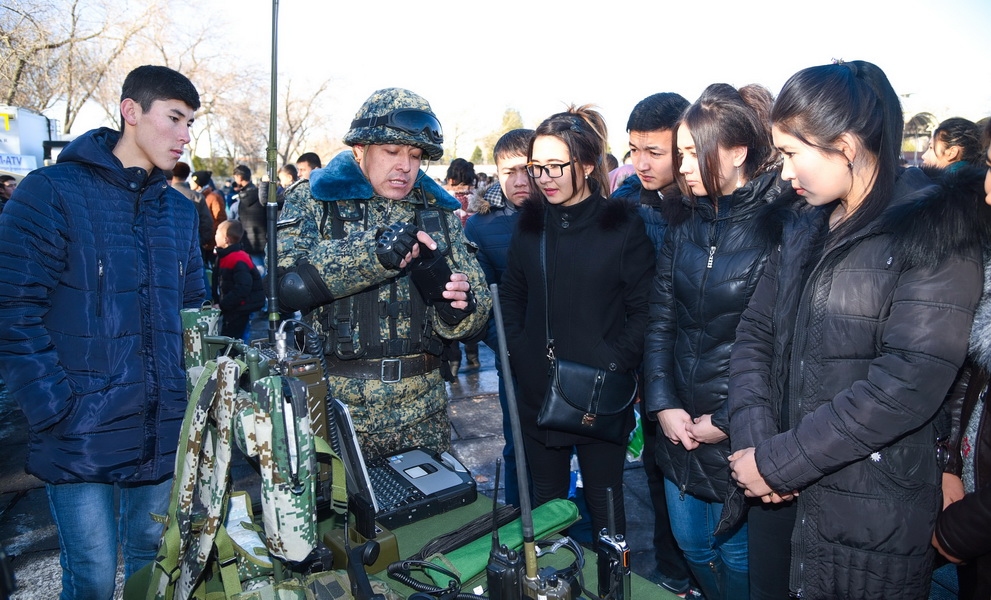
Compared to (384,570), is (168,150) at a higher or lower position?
higher

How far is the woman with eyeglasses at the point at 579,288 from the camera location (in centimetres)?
265

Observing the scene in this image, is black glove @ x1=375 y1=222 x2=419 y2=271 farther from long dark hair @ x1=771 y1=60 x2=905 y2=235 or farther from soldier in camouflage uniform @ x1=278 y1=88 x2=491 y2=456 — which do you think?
long dark hair @ x1=771 y1=60 x2=905 y2=235

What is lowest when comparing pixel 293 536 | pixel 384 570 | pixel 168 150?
pixel 384 570

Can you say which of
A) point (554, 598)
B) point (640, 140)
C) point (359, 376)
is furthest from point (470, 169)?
point (554, 598)

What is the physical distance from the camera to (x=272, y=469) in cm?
135

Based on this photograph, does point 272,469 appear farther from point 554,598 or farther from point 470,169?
point 470,169

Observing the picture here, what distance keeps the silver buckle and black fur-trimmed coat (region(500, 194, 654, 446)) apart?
53cm

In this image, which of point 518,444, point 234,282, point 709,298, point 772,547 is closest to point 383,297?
point 709,298

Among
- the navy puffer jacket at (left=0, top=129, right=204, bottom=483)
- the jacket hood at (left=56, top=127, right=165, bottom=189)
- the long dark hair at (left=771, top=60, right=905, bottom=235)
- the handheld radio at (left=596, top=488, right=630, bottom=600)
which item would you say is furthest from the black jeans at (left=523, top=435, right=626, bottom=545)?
the jacket hood at (left=56, top=127, right=165, bottom=189)

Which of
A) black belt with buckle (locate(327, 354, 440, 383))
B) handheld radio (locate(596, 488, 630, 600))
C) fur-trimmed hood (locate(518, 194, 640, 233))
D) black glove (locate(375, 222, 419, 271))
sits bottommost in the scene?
handheld radio (locate(596, 488, 630, 600))

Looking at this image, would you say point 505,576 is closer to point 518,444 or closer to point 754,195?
point 518,444

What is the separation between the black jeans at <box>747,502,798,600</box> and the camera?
1.92 metres

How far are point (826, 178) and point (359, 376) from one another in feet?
5.94

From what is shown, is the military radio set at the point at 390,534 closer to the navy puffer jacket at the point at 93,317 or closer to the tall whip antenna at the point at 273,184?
the tall whip antenna at the point at 273,184
